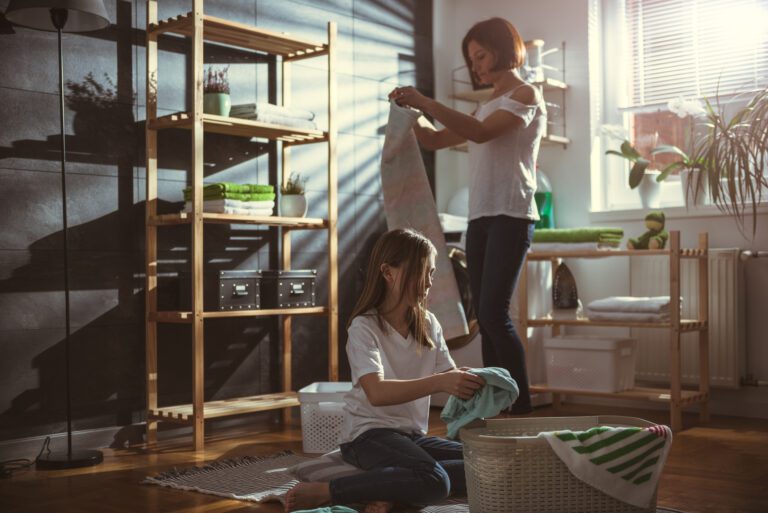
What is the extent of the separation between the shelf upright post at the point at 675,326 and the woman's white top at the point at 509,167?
0.73 m

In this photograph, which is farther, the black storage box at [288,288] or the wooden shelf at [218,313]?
the black storage box at [288,288]

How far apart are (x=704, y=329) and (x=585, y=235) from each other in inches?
23.8

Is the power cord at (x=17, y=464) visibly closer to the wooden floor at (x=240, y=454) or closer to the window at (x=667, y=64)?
the wooden floor at (x=240, y=454)

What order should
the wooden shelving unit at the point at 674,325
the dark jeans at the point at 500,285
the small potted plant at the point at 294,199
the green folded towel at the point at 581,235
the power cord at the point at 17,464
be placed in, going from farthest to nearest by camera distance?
the green folded towel at the point at 581,235 → the small potted plant at the point at 294,199 → the wooden shelving unit at the point at 674,325 → the dark jeans at the point at 500,285 → the power cord at the point at 17,464

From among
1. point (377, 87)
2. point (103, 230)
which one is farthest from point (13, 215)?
point (377, 87)

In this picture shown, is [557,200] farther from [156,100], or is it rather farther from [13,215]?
[13,215]

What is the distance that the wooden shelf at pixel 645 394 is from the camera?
11.8 ft

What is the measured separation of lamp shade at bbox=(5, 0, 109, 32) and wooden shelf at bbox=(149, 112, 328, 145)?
394 mm

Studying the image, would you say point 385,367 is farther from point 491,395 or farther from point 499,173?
point 499,173

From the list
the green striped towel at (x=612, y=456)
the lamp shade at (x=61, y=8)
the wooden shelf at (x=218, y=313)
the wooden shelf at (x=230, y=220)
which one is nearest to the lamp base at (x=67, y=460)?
the wooden shelf at (x=218, y=313)

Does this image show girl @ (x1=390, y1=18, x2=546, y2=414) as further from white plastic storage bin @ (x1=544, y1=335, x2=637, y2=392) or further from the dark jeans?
white plastic storage bin @ (x1=544, y1=335, x2=637, y2=392)

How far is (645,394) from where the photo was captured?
3.68 m

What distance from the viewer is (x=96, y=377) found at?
3.23m

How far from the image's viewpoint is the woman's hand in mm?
2904
